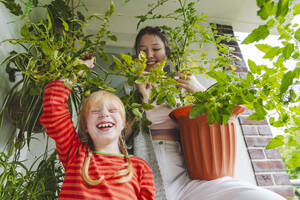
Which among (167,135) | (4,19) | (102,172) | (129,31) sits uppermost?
(129,31)

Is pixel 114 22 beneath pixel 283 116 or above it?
above

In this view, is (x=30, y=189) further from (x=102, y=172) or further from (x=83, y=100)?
(x=83, y=100)

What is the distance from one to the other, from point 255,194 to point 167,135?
0.43 m

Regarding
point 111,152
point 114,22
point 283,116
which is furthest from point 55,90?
point 114,22

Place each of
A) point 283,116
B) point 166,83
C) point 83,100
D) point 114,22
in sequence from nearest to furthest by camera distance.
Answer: point 283,116 < point 166,83 < point 83,100 < point 114,22

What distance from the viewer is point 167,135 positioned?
937mm

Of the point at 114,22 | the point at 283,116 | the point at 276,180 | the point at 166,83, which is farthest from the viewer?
the point at 114,22

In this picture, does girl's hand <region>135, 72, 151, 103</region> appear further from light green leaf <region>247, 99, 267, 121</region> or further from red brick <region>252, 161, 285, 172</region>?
red brick <region>252, 161, 285, 172</region>

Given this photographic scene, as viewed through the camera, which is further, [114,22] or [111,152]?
[114,22]

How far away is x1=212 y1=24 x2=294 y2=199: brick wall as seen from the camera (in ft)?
4.34

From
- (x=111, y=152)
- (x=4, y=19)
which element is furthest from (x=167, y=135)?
(x=4, y=19)

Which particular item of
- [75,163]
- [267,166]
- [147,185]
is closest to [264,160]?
[267,166]

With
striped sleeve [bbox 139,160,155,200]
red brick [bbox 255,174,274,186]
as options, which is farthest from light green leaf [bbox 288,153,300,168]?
red brick [bbox 255,174,274,186]

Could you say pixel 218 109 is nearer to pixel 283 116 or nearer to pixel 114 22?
pixel 283 116
